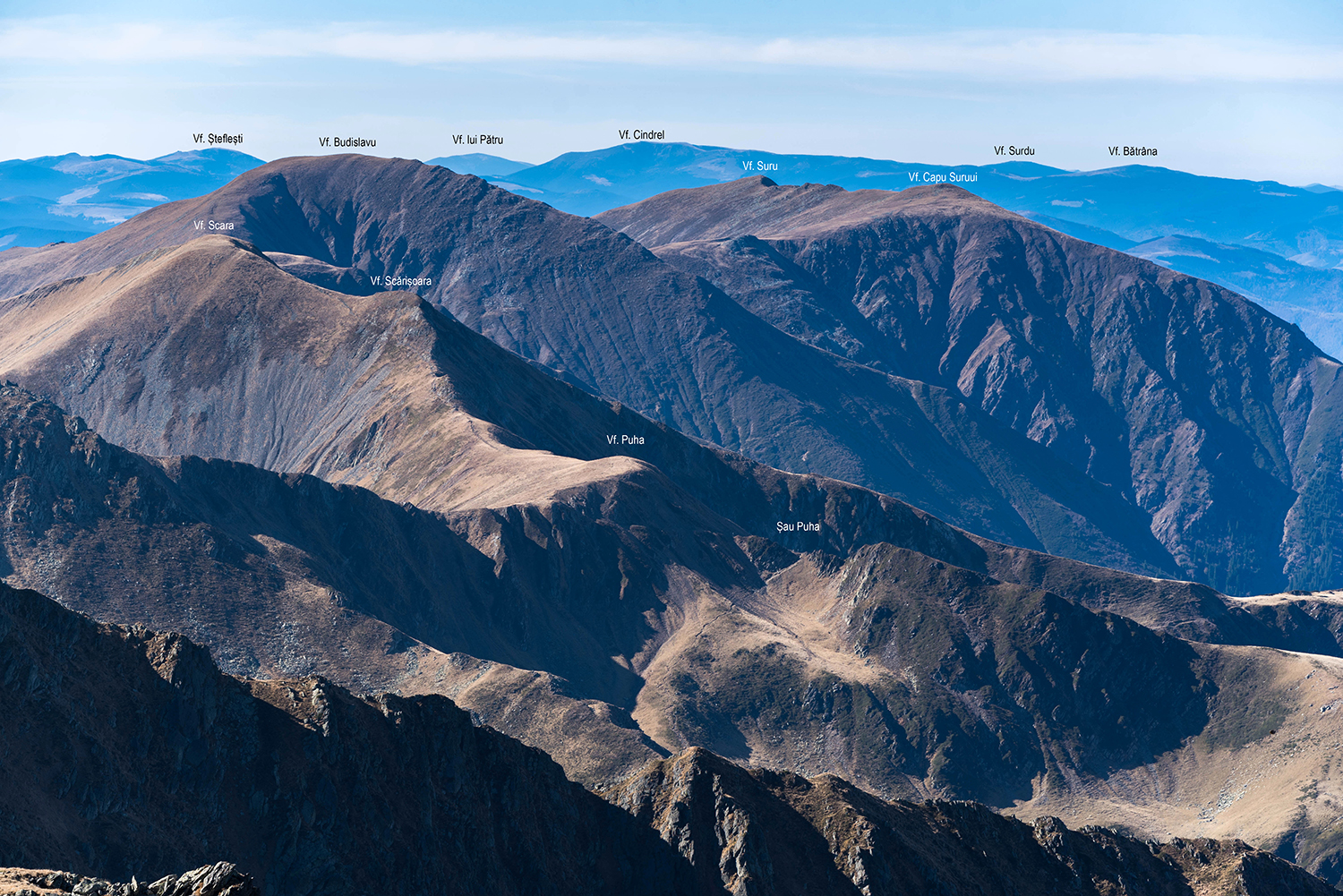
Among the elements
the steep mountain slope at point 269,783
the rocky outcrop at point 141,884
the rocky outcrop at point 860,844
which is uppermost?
the rocky outcrop at point 141,884

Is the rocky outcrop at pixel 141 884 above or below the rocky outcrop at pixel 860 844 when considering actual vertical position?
above

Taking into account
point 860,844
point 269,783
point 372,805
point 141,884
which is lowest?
point 860,844

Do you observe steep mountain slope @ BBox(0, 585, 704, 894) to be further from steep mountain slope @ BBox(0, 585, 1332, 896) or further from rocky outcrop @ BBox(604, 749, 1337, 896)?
rocky outcrop @ BBox(604, 749, 1337, 896)

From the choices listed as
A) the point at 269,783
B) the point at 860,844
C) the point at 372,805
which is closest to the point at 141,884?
the point at 269,783

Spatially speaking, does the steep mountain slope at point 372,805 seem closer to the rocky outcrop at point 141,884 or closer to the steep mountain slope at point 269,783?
the steep mountain slope at point 269,783

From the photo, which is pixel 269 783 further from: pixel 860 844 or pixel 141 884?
pixel 141 884

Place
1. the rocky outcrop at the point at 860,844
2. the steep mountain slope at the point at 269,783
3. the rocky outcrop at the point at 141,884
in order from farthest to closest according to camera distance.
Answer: the rocky outcrop at the point at 860,844 → the steep mountain slope at the point at 269,783 → the rocky outcrop at the point at 141,884

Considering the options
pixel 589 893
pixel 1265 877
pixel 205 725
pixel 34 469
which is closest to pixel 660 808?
pixel 589 893

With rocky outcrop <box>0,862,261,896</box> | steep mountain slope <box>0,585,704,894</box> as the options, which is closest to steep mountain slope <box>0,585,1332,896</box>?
steep mountain slope <box>0,585,704,894</box>

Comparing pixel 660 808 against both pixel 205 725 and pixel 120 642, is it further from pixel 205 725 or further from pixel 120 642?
pixel 120 642

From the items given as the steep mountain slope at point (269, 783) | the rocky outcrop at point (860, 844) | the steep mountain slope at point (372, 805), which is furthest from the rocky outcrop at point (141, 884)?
the rocky outcrop at point (860, 844)
